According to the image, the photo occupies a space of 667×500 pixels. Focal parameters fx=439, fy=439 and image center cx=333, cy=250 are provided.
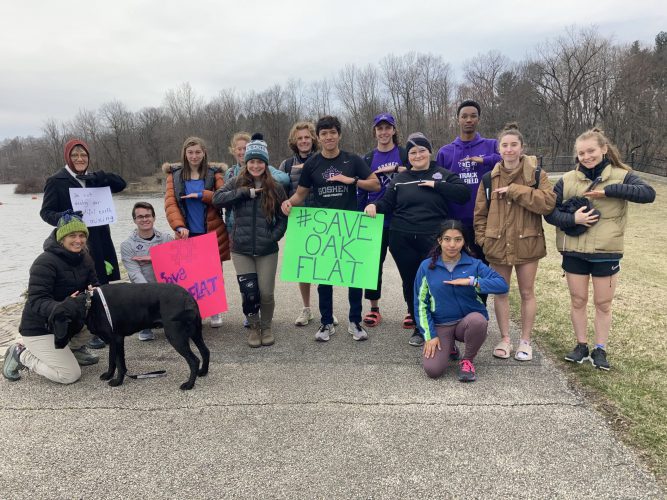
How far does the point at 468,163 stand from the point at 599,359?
2.26m

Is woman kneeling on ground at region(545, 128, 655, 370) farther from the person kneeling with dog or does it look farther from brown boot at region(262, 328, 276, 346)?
the person kneeling with dog

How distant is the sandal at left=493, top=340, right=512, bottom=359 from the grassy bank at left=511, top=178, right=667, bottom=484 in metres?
0.44

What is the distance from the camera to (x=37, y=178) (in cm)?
7994

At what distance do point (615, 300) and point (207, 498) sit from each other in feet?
19.1

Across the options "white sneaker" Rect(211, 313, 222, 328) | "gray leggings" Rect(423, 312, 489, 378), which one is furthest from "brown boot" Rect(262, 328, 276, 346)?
"gray leggings" Rect(423, 312, 489, 378)

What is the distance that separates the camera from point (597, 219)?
3.80 m

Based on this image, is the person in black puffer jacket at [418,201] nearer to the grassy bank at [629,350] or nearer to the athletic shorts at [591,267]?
the athletic shorts at [591,267]

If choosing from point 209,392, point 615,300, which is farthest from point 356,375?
point 615,300

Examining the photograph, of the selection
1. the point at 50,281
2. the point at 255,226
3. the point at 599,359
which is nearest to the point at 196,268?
the point at 255,226

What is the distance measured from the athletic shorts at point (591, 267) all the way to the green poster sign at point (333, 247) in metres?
1.82

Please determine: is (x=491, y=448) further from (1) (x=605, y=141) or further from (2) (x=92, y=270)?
(2) (x=92, y=270)

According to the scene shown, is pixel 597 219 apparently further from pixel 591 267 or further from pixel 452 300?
pixel 452 300

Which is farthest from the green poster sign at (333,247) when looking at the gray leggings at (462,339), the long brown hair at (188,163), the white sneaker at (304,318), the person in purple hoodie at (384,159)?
the long brown hair at (188,163)

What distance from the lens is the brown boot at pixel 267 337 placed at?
484 cm
